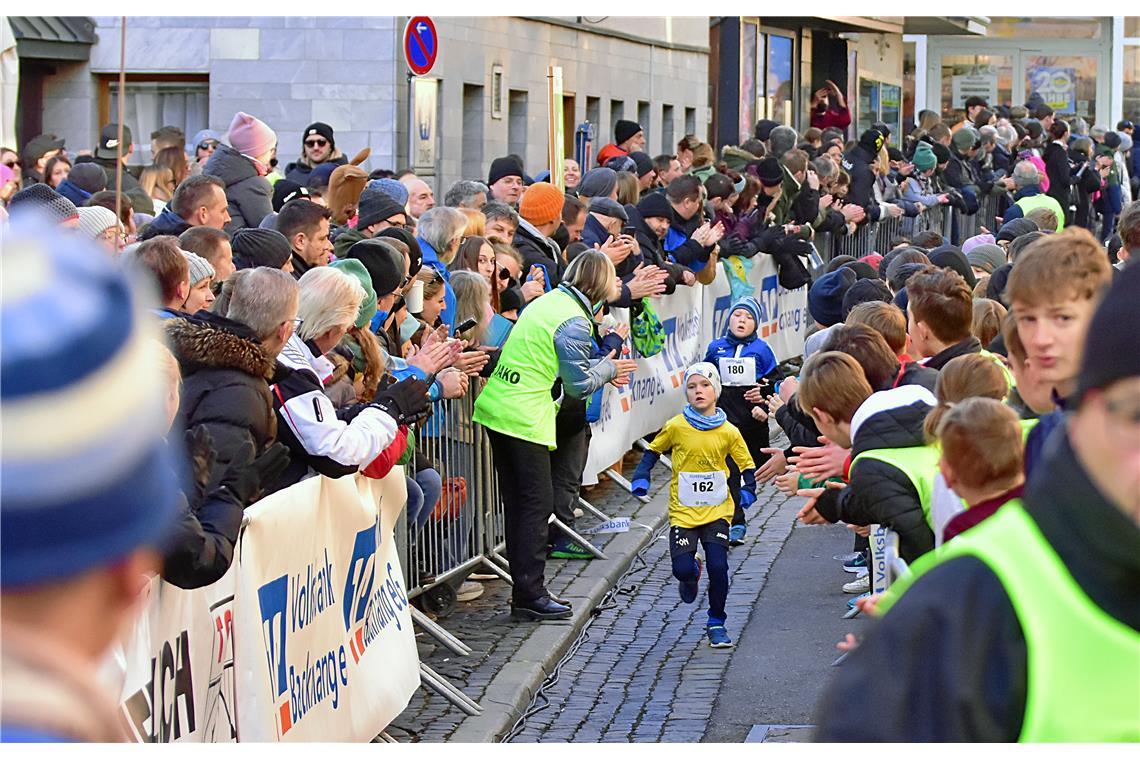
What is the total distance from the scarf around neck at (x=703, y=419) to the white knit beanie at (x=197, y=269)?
3161 millimetres

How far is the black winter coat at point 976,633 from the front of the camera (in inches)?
71.1

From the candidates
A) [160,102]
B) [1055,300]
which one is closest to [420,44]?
[160,102]

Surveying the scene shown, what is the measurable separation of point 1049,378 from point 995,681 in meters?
2.19

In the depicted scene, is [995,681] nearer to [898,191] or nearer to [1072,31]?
[898,191]

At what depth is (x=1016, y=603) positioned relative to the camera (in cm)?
185

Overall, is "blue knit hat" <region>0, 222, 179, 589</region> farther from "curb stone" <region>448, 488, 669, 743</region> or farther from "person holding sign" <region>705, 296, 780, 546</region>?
"person holding sign" <region>705, 296, 780, 546</region>

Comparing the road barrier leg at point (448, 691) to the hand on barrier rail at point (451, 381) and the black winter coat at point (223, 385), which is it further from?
the black winter coat at point (223, 385)

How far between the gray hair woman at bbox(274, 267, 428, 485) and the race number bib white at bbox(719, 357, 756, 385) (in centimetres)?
440

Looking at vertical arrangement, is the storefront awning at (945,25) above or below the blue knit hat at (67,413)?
above

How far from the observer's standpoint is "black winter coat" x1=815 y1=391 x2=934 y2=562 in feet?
17.0

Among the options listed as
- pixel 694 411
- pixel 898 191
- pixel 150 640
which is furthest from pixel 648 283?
pixel 898 191

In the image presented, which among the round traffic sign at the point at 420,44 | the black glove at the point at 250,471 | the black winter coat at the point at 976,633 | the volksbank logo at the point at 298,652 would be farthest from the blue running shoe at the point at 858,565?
the black winter coat at the point at 976,633

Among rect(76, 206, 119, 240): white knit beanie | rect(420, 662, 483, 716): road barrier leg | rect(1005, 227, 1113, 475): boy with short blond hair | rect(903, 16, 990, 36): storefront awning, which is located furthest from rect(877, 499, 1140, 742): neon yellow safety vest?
rect(903, 16, 990, 36): storefront awning

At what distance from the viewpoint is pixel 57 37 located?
2225 centimetres
